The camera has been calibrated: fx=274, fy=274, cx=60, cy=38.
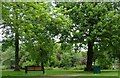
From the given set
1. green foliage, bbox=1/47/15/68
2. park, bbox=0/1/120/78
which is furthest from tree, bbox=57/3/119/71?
green foliage, bbox=1/47/15/68

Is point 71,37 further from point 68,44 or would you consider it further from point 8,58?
point 8,58

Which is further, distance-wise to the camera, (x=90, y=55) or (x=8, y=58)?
(x=90, y=55)

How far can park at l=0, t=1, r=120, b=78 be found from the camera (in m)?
7.92

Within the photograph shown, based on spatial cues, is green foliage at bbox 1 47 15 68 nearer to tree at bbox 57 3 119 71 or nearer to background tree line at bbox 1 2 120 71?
background tree line at bbox 1 2 120 71

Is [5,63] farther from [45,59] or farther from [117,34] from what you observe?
[117,34]

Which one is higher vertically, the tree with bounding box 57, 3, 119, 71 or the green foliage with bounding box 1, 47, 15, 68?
the tree with bounding box 57, 3, 119, 71

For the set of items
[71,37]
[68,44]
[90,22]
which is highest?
[90,22]

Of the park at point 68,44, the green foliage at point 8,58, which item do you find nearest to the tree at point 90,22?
the park at point 68,44

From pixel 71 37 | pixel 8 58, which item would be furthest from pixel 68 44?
pixel 8 58

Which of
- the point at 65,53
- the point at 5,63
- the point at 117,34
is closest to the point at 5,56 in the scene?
the point at 5,63

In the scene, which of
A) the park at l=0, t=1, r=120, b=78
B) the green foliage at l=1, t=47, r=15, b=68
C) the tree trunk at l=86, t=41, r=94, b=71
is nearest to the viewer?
the park at l=0, t=1, r=120, b=78

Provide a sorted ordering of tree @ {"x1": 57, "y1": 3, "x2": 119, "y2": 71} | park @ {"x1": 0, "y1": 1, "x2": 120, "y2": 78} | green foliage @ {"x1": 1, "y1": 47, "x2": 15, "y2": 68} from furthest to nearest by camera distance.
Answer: tree @ {"x1": 57, "y1": 3, "x2": 119, "y2": 71} < green foliage @ {"x1": 1, "y1": 47, "x2": 15, "y2": 68} < park @ {"x1": 0, "y1": 1, "x2": 120, "y2": 78}

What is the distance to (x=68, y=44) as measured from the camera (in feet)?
29.3

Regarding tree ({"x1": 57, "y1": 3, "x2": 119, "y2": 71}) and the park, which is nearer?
the park
